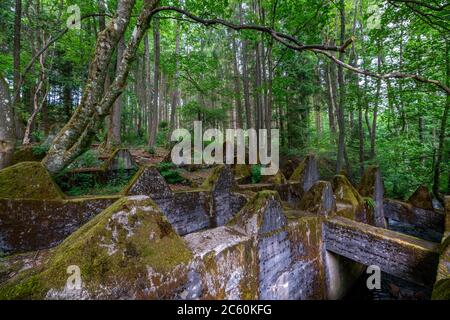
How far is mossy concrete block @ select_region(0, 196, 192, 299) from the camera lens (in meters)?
1.43

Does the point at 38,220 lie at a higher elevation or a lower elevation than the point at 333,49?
lower

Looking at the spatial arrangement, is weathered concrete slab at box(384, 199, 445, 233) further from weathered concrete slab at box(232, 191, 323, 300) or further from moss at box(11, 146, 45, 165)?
moss at box(11, 146, 45, 165)

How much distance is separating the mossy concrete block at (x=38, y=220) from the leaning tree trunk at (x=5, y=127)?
49.1 inches

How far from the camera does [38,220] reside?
3158 millimetres

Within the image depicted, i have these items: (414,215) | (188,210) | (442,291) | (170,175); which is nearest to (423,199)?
(414,215)

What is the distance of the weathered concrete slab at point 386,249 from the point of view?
3.13 metres

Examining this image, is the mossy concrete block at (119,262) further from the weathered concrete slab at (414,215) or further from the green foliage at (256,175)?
the weathered concrete slab at (414,215)

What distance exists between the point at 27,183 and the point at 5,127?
1.27m

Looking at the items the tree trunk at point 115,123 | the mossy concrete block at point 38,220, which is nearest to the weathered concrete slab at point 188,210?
the mossy concrete block at point 38,220

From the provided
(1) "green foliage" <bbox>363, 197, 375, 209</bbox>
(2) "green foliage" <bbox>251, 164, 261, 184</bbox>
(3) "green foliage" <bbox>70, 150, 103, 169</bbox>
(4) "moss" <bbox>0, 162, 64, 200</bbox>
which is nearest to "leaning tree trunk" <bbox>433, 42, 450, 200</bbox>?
(1) "green foliage" <bbox>363, 197, 375, 209</bbox>

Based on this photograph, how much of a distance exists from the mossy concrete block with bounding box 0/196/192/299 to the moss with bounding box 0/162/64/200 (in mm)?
1939

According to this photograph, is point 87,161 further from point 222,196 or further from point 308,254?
point 308,254

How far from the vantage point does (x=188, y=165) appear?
33.2ft
